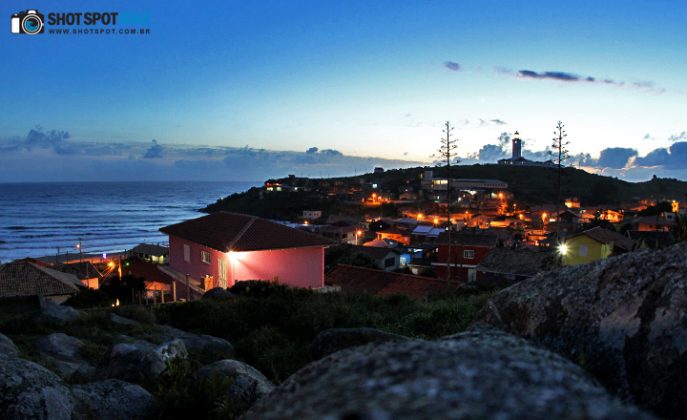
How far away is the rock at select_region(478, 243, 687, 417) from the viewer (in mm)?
2930

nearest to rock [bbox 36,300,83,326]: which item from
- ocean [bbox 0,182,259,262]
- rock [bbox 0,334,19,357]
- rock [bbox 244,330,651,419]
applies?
rock [bbox 0,334,19,357]

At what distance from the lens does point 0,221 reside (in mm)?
99188

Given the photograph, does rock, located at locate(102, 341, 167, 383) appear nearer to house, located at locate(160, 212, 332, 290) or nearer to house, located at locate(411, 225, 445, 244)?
house, located at locate(160, 212, 332, 290)

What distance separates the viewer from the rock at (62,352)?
793 cm

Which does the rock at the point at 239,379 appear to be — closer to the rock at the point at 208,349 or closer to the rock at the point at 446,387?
the rock at the point at 446,387

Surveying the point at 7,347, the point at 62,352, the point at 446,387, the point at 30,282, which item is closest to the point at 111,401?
the point at 446,387

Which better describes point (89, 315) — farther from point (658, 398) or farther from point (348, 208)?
point (348, 208)

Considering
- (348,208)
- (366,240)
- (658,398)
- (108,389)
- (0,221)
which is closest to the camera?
(658,398)

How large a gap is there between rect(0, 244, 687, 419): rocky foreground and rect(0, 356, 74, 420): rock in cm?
1

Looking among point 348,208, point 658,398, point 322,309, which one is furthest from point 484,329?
point 348,208

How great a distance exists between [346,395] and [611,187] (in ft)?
423

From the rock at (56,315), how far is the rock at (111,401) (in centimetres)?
778

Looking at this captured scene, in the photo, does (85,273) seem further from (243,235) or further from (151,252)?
(243,235)

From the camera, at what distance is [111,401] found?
16.5 ft
